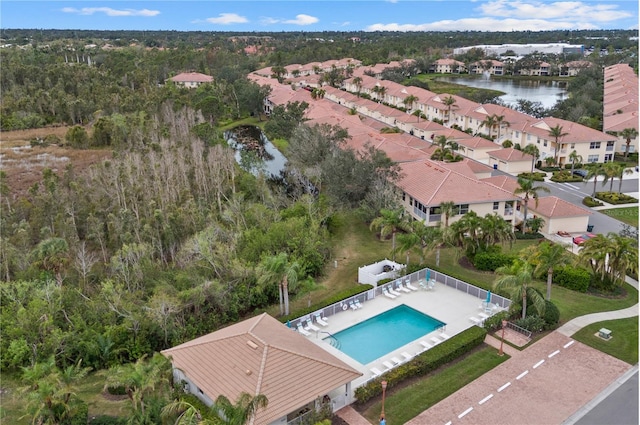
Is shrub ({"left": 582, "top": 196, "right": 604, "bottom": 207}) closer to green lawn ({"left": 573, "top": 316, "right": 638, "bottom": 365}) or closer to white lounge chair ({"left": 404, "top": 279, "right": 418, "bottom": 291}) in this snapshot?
green lawn ({"left": 573, "top": 316, "right": 638, "bottom": 365})

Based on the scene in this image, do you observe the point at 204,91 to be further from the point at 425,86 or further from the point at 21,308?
the point at 21,308

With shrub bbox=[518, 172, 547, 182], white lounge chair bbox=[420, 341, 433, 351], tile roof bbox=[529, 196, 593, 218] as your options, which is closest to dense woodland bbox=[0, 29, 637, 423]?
white lounge chair bbox=[420, 341, 433, 351]

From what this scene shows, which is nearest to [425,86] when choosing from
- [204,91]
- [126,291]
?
[204,91]

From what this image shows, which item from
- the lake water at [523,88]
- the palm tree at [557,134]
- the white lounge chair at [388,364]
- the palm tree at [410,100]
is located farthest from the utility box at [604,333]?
the lake water at [523,88]

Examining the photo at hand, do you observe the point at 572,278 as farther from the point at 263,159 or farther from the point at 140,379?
the point at 263,159

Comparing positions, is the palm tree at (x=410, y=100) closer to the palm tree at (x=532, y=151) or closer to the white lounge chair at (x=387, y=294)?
the palm tree at (x=532, y=151)

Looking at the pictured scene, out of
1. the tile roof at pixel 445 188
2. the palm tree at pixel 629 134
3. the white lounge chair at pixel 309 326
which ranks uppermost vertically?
the palm tree at pixel 629 134

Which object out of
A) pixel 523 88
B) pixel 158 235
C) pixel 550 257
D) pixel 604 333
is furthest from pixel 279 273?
pixel 523 88
